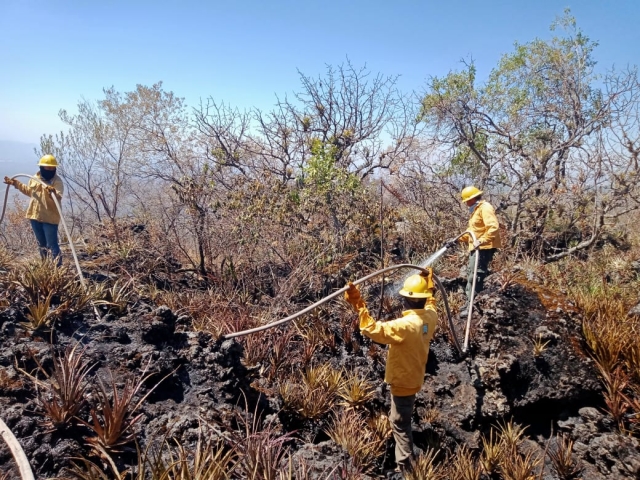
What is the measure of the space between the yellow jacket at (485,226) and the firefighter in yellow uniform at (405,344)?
249 cm

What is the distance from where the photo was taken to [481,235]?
6484 millimetres

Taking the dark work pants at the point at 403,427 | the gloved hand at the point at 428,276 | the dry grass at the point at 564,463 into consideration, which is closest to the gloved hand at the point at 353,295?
the gloved hand at the point at 428,276

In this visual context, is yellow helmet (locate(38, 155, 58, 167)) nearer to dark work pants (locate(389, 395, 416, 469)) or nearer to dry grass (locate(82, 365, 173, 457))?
dry grass (locate(82, 365, 173, 457))

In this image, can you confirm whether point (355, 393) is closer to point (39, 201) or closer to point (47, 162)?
point (39, 201)

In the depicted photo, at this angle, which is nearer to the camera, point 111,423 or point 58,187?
point 111,423

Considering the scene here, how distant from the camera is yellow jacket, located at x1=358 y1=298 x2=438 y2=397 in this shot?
379 cm

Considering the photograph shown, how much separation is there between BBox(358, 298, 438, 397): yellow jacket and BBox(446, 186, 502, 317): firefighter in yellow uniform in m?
2.65

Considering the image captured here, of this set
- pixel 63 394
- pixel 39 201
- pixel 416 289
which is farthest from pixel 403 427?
pixel 39 201

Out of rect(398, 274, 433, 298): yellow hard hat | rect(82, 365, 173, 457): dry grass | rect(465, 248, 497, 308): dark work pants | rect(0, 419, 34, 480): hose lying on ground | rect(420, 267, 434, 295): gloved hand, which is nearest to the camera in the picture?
rect(0, 419, 34, 480): hose lying on ground

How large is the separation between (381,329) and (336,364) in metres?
2.44

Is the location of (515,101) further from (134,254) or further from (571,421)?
(134,254)

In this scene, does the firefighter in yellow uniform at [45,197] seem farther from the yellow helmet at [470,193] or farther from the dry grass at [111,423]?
the yellow helmet at [470,193]

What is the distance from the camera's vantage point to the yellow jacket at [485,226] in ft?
20.5

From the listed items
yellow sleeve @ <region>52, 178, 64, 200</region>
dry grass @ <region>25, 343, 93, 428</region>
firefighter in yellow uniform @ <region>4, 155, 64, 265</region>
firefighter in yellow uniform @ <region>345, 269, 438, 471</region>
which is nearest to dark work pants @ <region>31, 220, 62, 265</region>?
firefighter in yellow uniform @ <region>4, 155, 64, 265</region>
